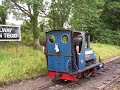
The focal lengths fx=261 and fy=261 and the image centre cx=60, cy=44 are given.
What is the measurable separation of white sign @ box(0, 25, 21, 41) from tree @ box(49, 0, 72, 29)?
5130mm

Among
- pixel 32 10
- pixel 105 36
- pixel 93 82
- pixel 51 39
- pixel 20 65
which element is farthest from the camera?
pixel 105 36

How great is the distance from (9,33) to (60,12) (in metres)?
6.08

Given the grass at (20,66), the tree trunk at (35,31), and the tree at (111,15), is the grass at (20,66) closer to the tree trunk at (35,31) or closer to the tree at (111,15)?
the tree trunk at (35,31)

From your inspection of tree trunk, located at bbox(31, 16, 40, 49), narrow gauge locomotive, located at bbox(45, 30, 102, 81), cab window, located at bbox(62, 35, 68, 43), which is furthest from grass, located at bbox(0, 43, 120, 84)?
tree trunk, located at bbox(31, 16, 40, 49)

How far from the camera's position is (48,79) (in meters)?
12.8

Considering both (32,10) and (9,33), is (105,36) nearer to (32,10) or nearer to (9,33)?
(32,10)

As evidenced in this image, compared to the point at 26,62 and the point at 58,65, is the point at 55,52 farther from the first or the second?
the point at 26,62

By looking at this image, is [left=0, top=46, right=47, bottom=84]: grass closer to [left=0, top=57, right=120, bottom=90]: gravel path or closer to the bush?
[left=0, top=57, right=120, bottom=90]: gravel path

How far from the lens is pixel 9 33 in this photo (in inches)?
579

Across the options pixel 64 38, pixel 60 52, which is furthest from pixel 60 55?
pixel 64 38

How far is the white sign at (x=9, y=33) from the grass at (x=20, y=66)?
1.12 m

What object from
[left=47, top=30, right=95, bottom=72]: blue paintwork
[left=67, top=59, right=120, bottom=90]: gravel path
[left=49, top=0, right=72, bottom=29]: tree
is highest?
[left=49, top=0, right=72, bottom=29]: tree

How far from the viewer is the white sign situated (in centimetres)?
1436

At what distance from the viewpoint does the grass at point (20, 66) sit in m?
12.2
